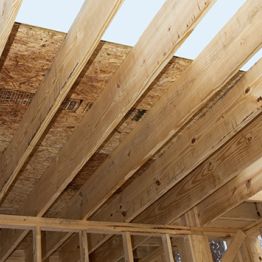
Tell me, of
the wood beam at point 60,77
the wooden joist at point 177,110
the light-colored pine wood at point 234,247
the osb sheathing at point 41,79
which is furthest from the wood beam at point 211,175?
the wood beam at point 60,77

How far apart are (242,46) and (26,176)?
2232mm

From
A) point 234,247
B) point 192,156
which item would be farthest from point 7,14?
point 234,247

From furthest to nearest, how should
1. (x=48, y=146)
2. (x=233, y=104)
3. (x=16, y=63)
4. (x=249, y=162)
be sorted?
(x=48, y=146), (x=249, y=162), (x=233, y=104), (x=16, y=63)

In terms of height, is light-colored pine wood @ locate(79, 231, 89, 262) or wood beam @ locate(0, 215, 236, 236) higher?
wood beam @ locate(0, 215, 236, 236)

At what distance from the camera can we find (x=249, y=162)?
10.2 ft

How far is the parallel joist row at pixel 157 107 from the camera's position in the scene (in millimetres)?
2262

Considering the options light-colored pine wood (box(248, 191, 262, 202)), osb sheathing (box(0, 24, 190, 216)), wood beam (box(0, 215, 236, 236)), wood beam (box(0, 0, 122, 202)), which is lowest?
wood beam (box(0, 215, 236, 236))

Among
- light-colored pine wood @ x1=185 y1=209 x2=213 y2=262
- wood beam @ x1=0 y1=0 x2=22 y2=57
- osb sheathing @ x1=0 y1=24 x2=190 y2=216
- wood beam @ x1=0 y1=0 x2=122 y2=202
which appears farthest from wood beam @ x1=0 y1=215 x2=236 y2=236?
wood beam @ x1=0 y1=0 x2=22 y2=57

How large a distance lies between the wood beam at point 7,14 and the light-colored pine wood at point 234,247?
124 inches

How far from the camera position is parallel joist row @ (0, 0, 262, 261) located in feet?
7.42

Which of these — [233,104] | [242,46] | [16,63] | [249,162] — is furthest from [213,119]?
[16,63]

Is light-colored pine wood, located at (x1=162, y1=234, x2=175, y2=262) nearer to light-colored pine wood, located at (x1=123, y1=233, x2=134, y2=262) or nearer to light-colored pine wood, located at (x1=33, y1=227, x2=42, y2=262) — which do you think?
light-colored pine wood, located at (x1=123, y1=233, x2=134, y2=262)

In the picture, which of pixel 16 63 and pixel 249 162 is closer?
pixel 16 63

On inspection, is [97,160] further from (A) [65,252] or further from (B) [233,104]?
(A) [65,252]
